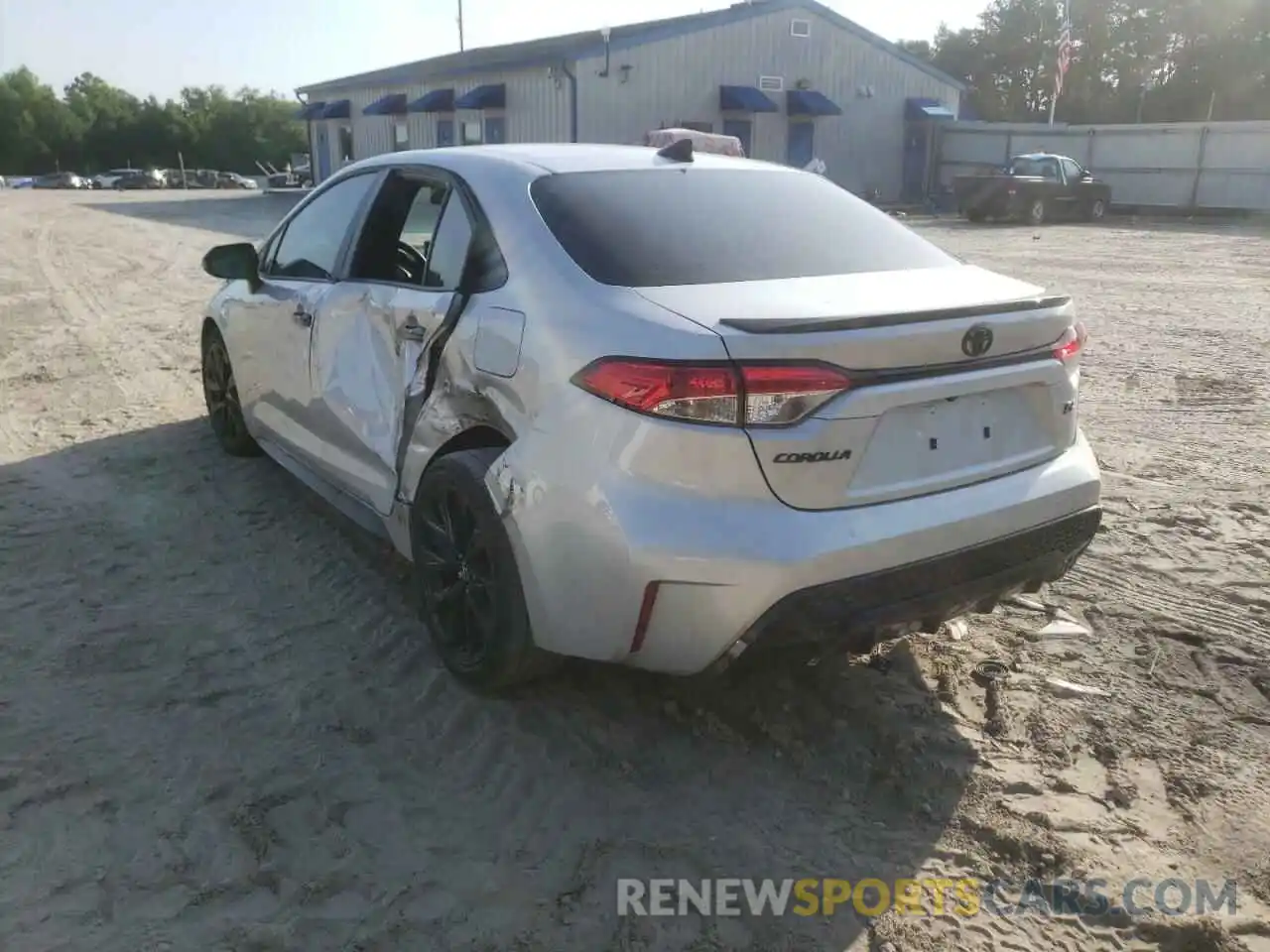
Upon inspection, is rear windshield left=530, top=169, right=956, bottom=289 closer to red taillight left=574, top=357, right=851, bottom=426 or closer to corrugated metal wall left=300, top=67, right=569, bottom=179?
red taillight left=574, top=357, right=851, bottom=426

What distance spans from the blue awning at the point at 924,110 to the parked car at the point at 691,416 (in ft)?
95.8

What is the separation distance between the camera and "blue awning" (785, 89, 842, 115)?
2752 centimetres

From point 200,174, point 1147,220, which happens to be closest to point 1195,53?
point 1147,220

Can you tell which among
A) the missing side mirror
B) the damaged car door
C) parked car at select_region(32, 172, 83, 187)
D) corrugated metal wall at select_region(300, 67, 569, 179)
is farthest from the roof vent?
parked car at select_region(32, 172, 83, 187)

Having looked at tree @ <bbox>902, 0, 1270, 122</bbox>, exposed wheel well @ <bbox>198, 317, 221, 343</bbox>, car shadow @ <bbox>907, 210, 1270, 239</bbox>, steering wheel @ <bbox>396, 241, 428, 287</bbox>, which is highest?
tree @ <bbox>902, 0, 1270, 122</bbox>

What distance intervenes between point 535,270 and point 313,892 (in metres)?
1.71

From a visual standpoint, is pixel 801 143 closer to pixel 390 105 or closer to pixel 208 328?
pixel 390 105

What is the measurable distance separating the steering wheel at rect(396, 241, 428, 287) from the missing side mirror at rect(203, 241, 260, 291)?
1.17m

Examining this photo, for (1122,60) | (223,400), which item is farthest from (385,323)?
(1122,60)

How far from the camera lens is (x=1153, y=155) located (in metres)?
29.1

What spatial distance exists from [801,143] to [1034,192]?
7074 mm

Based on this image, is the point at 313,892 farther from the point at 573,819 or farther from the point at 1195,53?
the point at 1195,53

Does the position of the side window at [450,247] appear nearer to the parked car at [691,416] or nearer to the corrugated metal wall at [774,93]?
the parked car at [691,416]

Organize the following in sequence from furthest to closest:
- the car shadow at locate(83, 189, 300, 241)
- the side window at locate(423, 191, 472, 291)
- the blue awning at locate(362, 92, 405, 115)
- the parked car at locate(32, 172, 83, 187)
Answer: the parked car at locate(32, 172, 83, 187), the blue awning at locate(362, 92, 405, 115), the car shadow at locate(83, 189, 300, 241), the side window at locate(423, 191, 472, 291)
